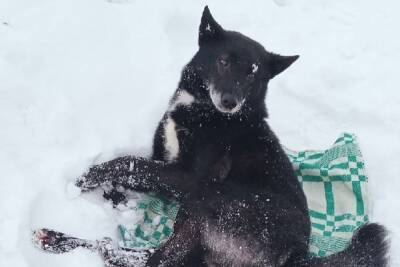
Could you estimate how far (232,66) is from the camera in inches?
161

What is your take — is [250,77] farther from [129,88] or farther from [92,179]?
[92,179]

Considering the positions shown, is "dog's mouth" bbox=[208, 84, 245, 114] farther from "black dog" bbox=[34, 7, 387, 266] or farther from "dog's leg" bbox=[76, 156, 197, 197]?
"dog's leg" bbox=[76, 156, 197, 197]

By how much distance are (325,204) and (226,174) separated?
1.20 meters

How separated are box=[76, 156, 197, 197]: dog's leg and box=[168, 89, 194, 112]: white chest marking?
1.49 ft

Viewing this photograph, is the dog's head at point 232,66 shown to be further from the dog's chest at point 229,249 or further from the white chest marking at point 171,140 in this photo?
the dog's chest at point 229,249

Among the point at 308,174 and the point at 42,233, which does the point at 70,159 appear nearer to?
the point at 42,233

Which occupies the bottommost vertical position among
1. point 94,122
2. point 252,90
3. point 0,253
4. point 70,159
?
point 0,253

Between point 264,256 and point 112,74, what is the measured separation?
85.6 inches

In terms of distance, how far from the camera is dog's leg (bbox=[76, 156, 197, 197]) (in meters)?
4.11

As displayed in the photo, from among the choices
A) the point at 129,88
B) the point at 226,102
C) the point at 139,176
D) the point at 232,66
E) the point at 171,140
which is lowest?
the point at 139,176

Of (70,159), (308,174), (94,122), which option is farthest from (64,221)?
(308,174)

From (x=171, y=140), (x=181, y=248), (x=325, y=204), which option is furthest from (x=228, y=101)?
(x=325, y=204)

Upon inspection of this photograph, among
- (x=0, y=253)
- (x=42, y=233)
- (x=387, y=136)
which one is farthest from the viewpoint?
(x=387, y=136)

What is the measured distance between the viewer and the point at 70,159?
410cm
